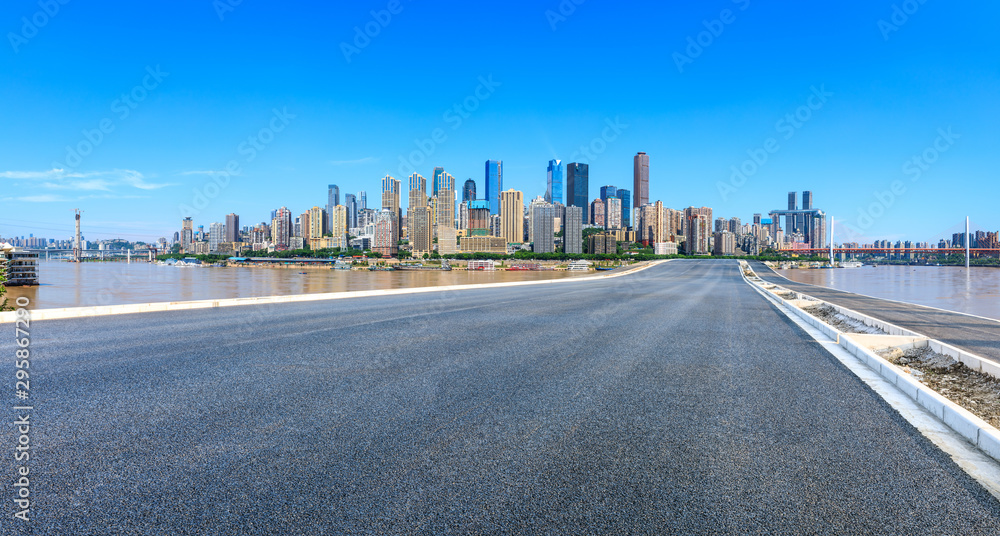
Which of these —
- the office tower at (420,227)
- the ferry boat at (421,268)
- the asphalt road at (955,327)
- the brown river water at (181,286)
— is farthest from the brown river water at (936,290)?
the office tower at (420,227)

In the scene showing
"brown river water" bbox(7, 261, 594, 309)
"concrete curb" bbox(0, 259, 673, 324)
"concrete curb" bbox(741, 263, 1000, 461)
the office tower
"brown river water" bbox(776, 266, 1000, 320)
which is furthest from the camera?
the office tower

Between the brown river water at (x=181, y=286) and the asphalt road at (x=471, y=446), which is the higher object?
the asphalt road at (x=471, y=446)

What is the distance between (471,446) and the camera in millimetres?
4164

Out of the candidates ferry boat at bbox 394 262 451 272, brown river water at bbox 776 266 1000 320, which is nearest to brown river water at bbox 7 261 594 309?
brown river water at bbox 776 266 1000 320

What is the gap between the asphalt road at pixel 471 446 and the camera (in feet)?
10.1

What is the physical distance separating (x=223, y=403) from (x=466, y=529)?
→ 3721 millimetres

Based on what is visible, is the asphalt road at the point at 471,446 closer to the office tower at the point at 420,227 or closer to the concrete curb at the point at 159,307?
the concrete curb at the point at 159,307

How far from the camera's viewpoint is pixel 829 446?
4273 millimetres

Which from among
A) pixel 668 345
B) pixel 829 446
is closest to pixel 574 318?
pixel 668 345

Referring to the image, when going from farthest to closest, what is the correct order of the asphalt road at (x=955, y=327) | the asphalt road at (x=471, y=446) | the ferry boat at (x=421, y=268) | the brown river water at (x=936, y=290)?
the ferry boat at (x=421, y=268), the brown river water at (x=936, y=290), the asphalt road at (x=955, y=327), the asphalt road at (x=471, y=446)

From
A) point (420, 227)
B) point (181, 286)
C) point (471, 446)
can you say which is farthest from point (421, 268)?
point (471, 446)

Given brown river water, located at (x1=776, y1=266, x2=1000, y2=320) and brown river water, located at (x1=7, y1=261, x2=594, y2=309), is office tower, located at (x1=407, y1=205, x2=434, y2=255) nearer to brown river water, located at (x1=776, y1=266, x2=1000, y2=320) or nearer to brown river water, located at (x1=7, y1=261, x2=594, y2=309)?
brown river water, located at (x1=7, y1=261, x2=594, y2=309)

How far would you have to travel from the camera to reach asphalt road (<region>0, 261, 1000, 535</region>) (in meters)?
3.07

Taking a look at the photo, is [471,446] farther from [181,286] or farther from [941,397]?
[181,286]
